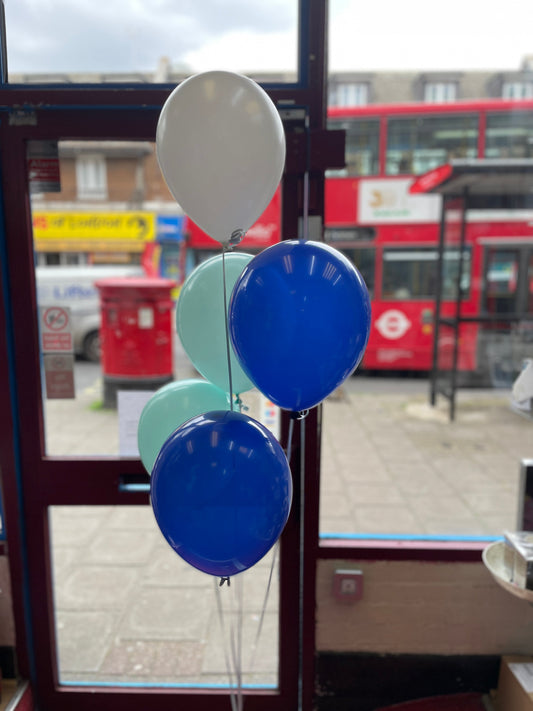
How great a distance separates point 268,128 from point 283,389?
68 cm

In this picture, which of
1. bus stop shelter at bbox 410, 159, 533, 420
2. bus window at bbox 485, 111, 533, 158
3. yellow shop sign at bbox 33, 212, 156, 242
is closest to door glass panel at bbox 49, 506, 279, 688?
bus stop shelter at bbox 410, 159, 533, 420

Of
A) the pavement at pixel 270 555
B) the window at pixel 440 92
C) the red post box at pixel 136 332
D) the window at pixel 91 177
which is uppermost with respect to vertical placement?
the window at pixel 440 92

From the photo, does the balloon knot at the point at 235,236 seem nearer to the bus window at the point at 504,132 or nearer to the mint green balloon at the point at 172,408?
the mint green balloon at the point at 172,408

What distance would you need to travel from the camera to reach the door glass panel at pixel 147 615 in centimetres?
265

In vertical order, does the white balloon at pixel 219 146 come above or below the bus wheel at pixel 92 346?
above

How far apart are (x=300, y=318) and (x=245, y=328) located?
0.49 ft

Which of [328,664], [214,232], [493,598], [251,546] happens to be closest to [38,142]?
[214,232]

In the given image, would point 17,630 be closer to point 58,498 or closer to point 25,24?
point 58,498

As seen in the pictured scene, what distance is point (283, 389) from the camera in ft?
4.55

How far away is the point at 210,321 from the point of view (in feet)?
5.51

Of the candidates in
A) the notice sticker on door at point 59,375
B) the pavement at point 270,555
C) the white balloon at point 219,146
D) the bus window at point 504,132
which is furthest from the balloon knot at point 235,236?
the bus window at point 504,132

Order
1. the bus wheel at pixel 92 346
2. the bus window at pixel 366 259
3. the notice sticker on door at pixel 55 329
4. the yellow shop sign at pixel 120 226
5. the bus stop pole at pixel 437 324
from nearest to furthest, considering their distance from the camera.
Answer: the notice sticker on door at pixel 55 329 < the bus stop pole at pixel 437 324 < the bus window at pixel 366 259 < the bus wheel at pixel 92 346 < the yellow shop sign at pixel 120 226

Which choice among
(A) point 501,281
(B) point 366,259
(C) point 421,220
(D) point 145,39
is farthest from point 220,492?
(A) point 501,281

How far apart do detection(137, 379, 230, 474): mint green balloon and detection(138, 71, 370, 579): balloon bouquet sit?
1.08 ft
